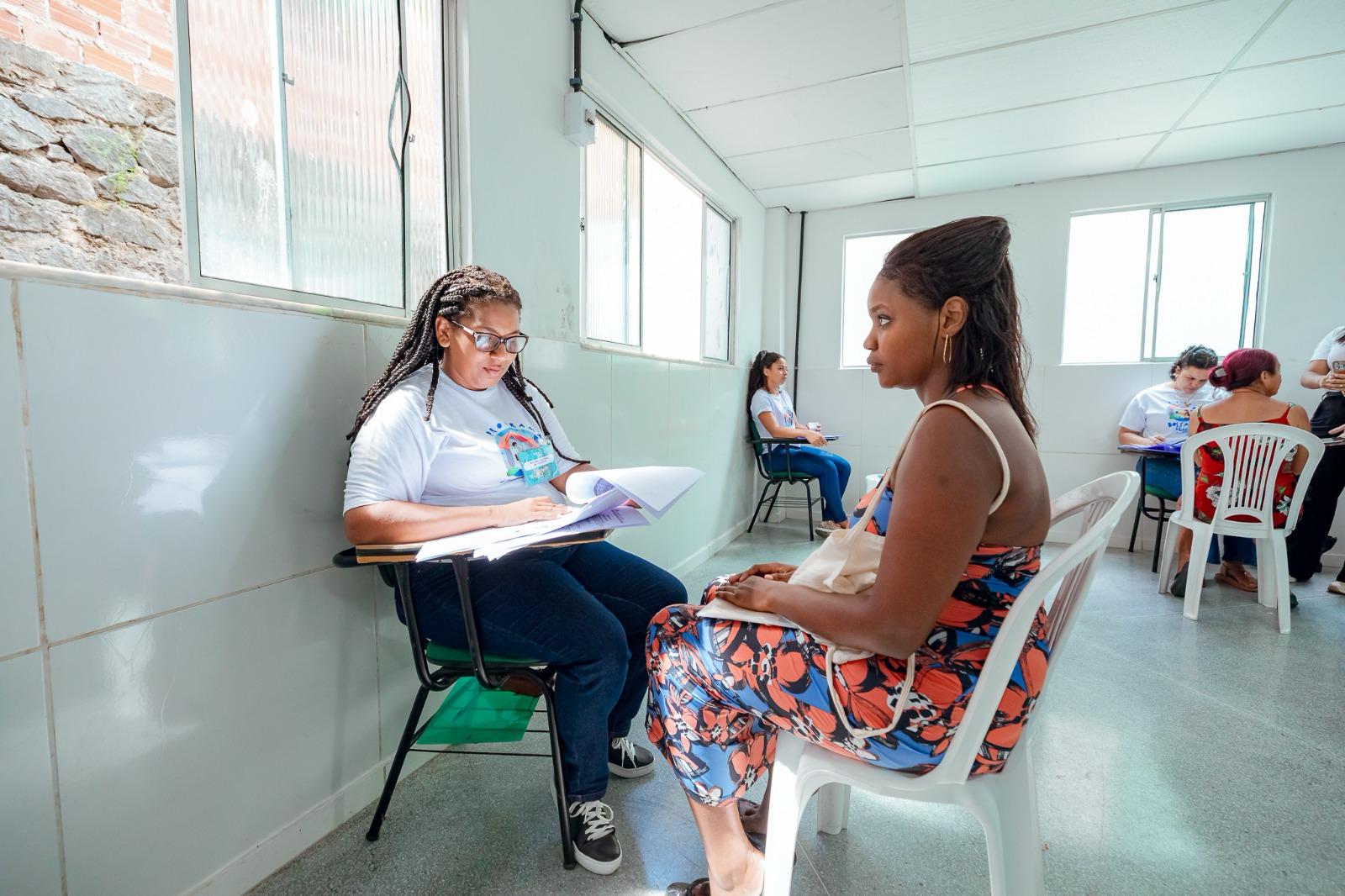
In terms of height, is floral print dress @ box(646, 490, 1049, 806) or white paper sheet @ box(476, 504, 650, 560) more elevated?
white paper sheet @ box(476, 504, 650, 560)

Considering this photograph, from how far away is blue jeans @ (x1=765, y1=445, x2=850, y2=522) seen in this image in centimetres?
A: 412

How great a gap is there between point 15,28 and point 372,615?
1277 mm

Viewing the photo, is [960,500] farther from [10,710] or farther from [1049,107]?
[1049,107]

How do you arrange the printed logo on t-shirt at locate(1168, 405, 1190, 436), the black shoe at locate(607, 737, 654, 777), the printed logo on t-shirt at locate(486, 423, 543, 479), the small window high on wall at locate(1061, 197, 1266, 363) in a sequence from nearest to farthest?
the printed logo on t-shirt at locate(486, 423, 543, 479) → the black shoe at locate(607, 737, 654, 777) → the printed logo on t-shirt at locate(1168, 405, 1190, 436) → the small window high on wall at locate(1061, 197, 1266, 363)

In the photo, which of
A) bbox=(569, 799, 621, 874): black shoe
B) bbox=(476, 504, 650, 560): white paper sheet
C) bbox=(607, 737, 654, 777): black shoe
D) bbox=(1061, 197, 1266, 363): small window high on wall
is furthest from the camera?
bbox=(1061, 197, 1266, 363): small window high on wall

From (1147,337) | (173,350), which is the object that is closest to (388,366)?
(173,350)

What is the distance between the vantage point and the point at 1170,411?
373 centimetres

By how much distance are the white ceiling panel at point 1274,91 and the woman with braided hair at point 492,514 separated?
3.69m

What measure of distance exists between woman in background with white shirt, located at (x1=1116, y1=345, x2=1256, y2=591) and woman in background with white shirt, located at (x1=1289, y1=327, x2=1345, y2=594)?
0.20 m

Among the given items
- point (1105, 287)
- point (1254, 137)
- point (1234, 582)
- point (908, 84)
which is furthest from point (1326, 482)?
point (908, 84)

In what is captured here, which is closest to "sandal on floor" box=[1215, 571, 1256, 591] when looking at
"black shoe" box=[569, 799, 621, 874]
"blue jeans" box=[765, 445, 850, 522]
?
"blue jeans" box=[765, 445, 850, 522]

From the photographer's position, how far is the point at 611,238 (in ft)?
8.68

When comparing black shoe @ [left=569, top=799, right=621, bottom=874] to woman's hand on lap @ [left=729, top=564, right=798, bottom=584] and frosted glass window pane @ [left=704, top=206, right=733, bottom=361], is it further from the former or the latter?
frosted glass window pane @ [left=704, top=206, right=733, bottom=361]

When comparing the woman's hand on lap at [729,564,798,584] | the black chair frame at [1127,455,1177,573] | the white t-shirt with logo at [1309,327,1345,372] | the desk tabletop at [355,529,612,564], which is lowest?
the black chair frame at [1127,455,1177,573]
